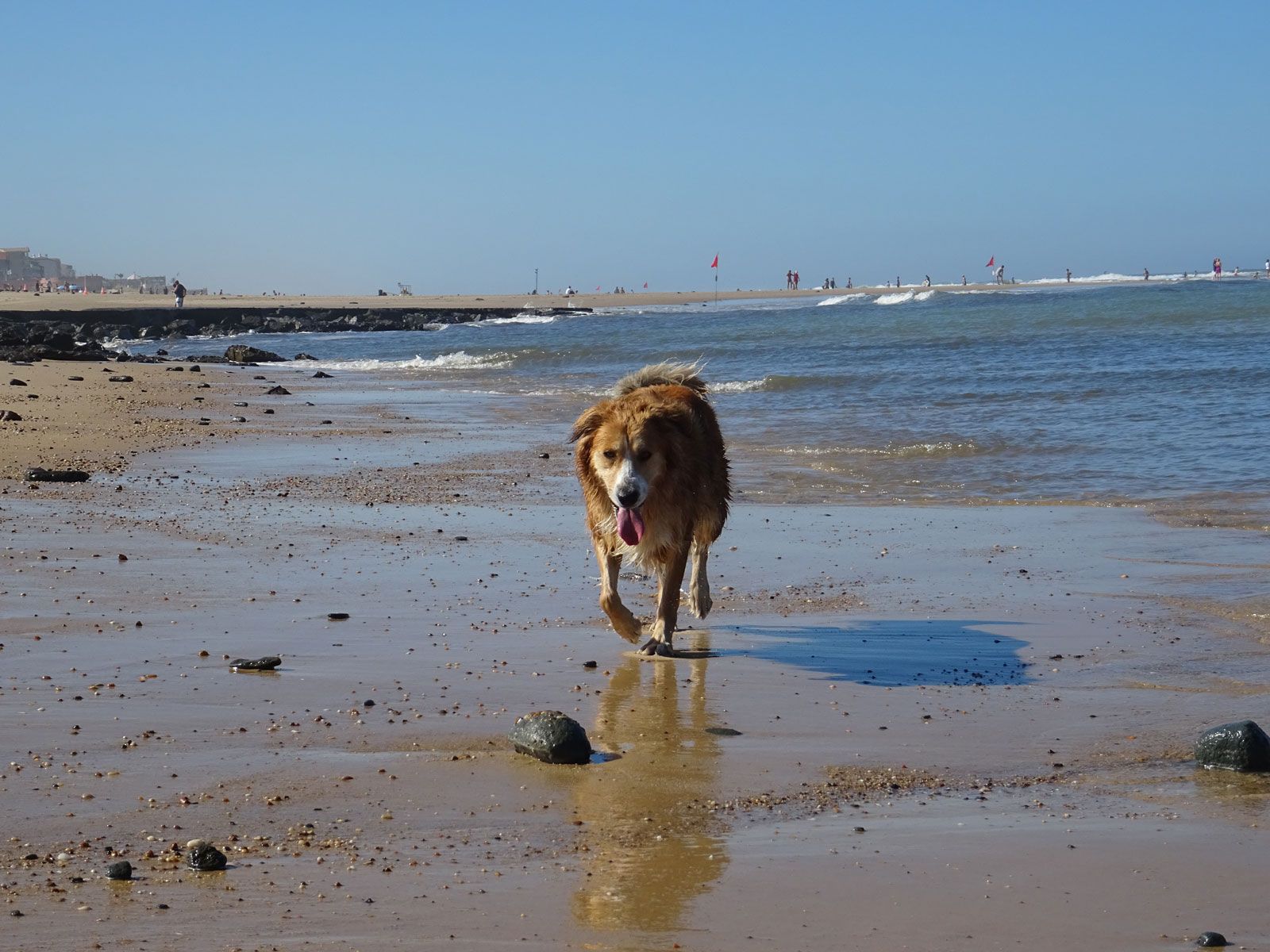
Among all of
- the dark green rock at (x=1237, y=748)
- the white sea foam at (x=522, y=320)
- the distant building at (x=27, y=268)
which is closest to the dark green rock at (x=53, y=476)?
the dark green rock at (x=1237, y=748)

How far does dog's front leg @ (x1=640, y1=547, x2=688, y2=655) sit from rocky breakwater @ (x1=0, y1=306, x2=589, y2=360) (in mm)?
44014

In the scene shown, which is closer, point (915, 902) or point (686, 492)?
point (915, 902)

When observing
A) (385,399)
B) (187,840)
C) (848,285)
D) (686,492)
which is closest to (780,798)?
(187,840)

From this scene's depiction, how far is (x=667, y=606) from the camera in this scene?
23.3ft

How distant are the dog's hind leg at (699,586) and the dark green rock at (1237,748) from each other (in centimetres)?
317

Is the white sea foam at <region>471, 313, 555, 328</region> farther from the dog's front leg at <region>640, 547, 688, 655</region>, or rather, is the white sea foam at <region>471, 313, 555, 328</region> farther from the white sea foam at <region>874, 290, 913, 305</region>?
the dog's front leg at <region>640, 547, 688, 655</region>

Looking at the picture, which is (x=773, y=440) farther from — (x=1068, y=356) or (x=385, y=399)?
(x=1068, y=356)

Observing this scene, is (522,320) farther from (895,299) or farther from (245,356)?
(245,356)

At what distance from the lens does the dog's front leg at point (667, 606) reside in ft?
22.8

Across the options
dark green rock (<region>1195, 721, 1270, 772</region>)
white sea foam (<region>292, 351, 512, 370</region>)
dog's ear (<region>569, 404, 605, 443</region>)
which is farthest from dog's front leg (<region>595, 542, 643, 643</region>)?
white sea foam (<region>292, 351, 512, 370</region>)

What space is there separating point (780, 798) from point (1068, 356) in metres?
28.0

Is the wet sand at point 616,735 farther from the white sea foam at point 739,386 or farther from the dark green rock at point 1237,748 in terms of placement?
the white sea foam at point 739,386

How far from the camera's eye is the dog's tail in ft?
26.1

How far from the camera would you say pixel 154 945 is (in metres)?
3.32
